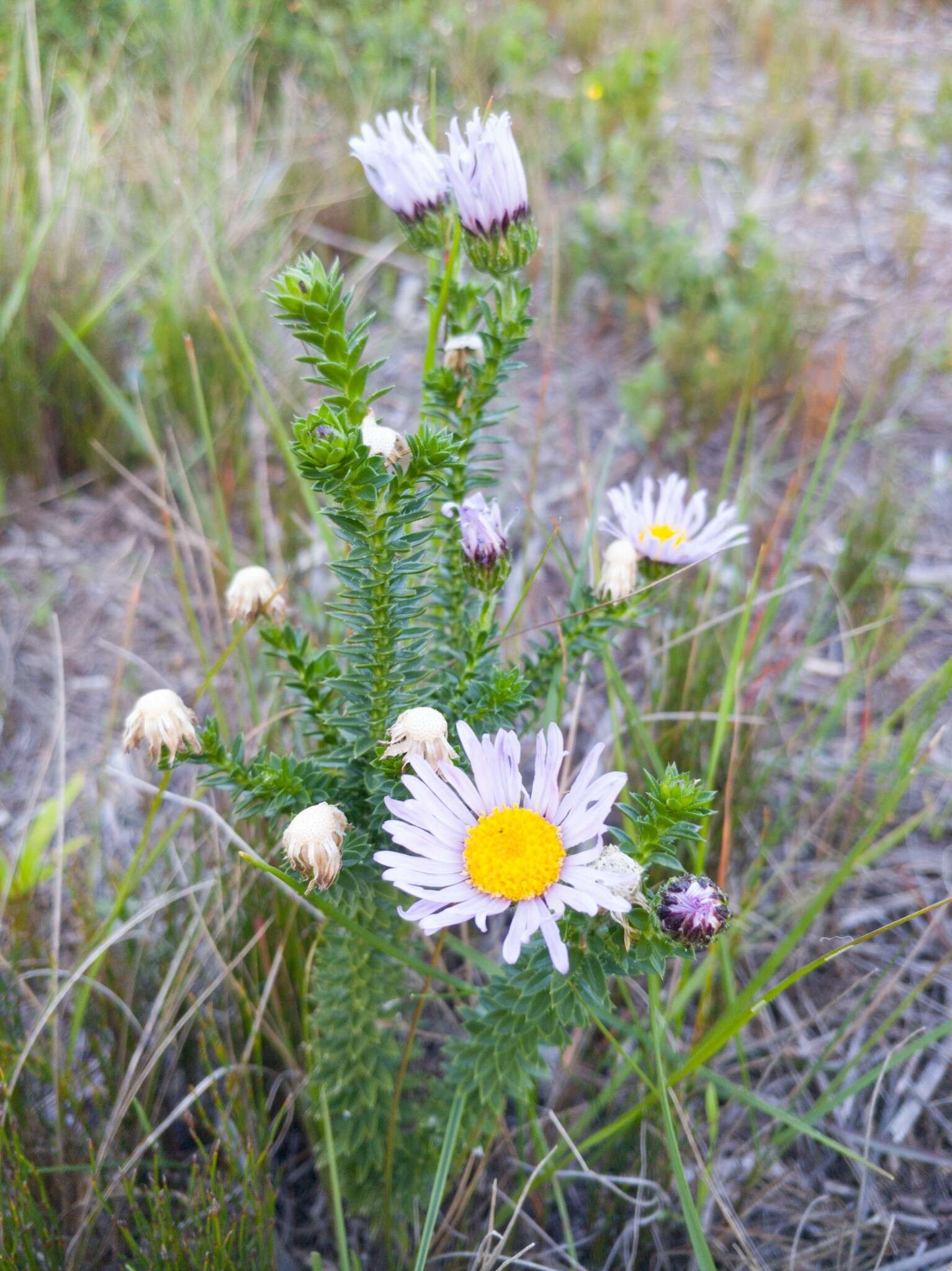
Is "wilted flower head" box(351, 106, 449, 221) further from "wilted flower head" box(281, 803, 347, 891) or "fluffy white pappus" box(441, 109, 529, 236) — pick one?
"wilted flower head" box(281, 803, 347, 891)

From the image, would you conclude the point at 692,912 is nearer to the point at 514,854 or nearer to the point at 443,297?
the point at 514,854

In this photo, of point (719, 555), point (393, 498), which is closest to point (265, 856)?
point (393, 498)

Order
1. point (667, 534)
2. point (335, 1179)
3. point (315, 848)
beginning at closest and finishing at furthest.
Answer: point (315, 848), point (335, 1179), point (667, 534)

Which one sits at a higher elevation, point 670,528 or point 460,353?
point 460,353

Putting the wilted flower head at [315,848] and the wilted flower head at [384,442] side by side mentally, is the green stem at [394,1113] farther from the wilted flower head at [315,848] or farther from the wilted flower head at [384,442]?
the wilted flower head at [384,442]

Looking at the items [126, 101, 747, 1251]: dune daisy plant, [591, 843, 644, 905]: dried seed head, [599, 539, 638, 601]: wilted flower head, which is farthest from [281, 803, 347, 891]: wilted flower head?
[599, 539, 638, 601]: wilted flower head

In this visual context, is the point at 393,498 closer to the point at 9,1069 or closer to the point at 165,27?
the point at 9,1069

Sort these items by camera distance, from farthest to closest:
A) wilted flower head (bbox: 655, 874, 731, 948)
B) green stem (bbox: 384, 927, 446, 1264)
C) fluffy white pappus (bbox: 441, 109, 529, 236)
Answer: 1. green stem (bbox: 384, 927, 446, 1264)
2. fluffy white pappus (bbox: 441, 109, 529, 236)
3. wilted flower head (bbox: 655, 874, 731, 948)

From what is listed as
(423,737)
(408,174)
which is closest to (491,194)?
(408,174)
